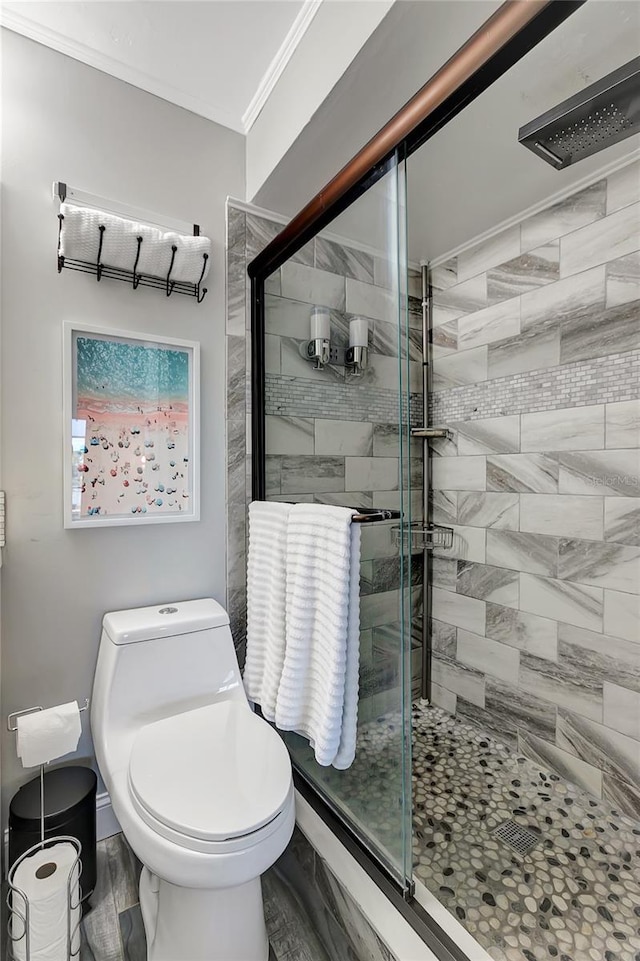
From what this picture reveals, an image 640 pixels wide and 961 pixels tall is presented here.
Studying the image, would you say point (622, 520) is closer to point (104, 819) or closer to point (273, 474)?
point (273, 474)

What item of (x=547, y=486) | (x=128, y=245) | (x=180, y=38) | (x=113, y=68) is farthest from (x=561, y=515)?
(x=113, y=68)

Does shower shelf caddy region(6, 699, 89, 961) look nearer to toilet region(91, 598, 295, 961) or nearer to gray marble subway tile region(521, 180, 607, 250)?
toilet region(91, 598, 295, 961)

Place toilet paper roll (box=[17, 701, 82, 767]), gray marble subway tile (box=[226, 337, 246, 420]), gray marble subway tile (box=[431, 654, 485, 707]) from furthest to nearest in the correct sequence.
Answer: gray marble subway tile (box=[431, 654, 485, 707]), gray marble subway tile (box=[226, 337, 246, 420]), toilet paper roll (box=[17, 701, 82, 767])

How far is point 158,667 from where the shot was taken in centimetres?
143

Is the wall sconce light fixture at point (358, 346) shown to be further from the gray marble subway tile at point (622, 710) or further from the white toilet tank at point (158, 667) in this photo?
the gray marble subway tile at point (622, 710)

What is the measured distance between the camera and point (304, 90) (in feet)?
4.58

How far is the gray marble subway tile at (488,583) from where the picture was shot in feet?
6.30

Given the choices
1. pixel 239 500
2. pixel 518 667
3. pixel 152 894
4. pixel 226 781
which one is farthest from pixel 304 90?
pixel 152 894

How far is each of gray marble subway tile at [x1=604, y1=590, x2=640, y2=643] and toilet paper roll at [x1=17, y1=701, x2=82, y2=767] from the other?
1.73 meters

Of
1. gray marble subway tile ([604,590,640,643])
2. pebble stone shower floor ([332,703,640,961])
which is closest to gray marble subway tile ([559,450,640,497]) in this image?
gray marble subway tile ([604,590,640,643])

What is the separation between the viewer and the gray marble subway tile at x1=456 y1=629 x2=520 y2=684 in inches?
75.0

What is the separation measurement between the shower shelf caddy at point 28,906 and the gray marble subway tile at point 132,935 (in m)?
0.12

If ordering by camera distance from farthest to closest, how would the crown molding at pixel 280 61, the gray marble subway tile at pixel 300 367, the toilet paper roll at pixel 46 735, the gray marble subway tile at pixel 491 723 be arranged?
the gray marble subway tile at pixel 491 723 → the gray marble subway tile at pixel 300 367 → the crown molding at pixel 280 61 → the toilet paper roll at pixel 46 735

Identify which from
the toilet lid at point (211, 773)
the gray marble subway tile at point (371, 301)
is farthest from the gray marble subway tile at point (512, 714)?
the gray marble subway tile at point (371, 301)
